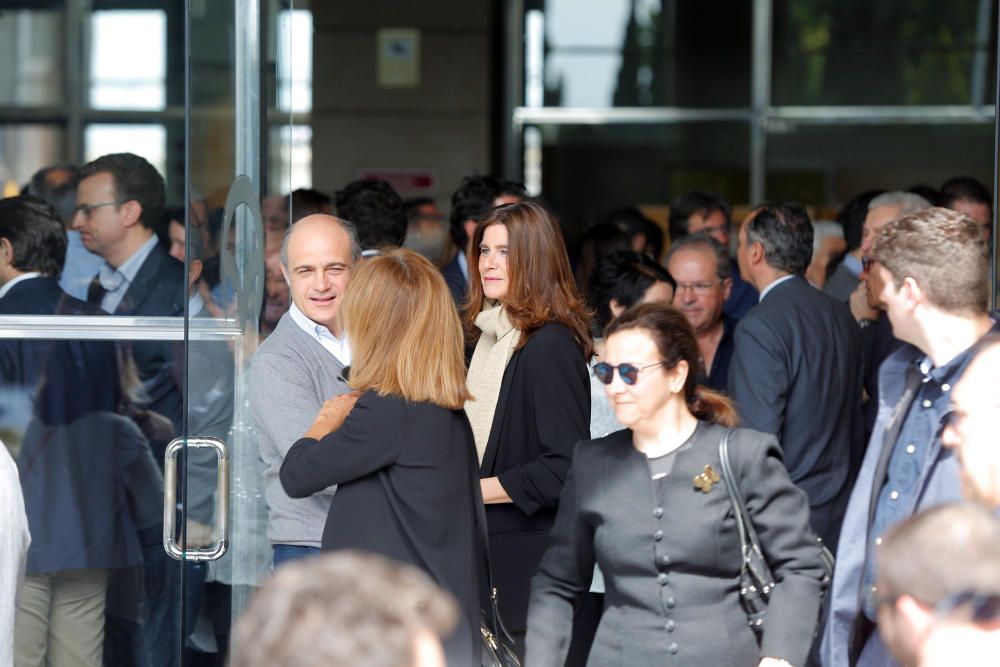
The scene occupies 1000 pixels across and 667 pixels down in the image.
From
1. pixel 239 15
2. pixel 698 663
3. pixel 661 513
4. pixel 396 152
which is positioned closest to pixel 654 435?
pixel 661 513

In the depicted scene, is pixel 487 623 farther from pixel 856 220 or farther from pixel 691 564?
pixel 856 220

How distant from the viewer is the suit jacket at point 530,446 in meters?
4.11

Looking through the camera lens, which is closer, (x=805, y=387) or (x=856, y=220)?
(x=805, y=387)

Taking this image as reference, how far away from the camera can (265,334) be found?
169 inches

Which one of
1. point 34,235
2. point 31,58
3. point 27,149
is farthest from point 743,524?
point 31,58

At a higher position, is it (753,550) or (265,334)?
(265,334)

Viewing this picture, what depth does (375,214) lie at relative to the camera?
20.2 ft

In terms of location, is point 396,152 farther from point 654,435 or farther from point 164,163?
point 654,435

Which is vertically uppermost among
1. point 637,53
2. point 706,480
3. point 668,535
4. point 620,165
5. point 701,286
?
point 637,53

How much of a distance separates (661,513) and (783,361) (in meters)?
1.74

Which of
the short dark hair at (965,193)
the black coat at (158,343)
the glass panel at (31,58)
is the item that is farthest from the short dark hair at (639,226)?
the glass panel at (31,58)

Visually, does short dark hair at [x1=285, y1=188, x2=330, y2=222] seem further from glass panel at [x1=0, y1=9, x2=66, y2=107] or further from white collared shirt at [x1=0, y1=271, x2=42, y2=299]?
glass panel at [x1=0, y1=9, x2=66, y2=107]

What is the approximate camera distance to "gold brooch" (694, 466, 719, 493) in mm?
3324

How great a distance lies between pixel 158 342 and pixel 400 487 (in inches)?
56.0
